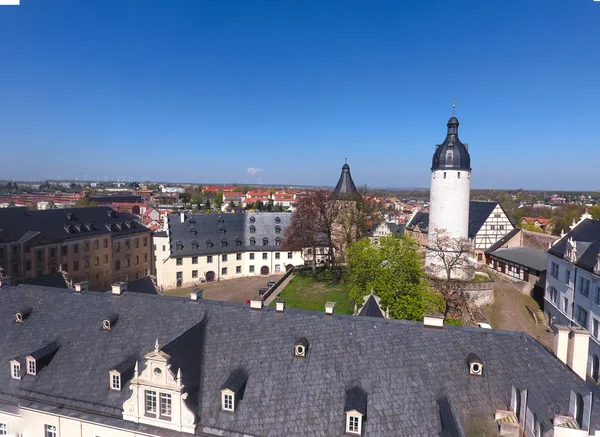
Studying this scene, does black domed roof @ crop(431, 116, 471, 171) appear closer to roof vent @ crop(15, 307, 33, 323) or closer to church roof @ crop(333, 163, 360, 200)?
church roof @ crop(333, 163, 360, 200)

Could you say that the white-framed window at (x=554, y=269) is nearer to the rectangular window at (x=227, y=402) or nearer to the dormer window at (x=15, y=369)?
the rectangular window at (x=227, y=402)

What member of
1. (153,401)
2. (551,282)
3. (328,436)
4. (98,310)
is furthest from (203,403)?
(551,282)

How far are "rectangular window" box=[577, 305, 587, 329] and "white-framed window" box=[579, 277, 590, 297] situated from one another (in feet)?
5.21

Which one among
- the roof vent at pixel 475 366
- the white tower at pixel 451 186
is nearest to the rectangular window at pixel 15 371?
the roof vent at pixel 475 366

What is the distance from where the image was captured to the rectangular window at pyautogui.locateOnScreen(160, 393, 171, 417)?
598 inches

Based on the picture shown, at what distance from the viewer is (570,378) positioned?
15.3 metres

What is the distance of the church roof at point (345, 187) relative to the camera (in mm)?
62125

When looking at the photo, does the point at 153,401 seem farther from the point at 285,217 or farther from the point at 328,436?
the point at 285,217

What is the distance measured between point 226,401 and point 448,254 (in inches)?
1482

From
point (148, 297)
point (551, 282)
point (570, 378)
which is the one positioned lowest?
point (551, 282)

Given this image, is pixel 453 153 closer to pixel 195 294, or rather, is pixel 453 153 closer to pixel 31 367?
pixel 195 294

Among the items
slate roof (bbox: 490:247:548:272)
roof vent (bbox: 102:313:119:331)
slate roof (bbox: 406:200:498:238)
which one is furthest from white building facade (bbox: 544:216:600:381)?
roof vent (bbox: 102:313:119:331)

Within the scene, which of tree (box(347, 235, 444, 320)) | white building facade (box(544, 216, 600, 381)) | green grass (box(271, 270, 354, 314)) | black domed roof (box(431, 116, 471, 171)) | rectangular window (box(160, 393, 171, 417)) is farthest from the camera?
black domed roof (box(431, 116, 471, 171))

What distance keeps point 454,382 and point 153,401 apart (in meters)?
12.1
